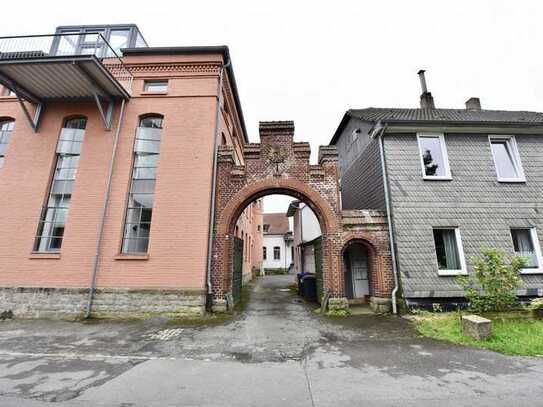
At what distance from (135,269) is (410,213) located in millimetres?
10620

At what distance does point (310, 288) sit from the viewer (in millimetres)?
11930

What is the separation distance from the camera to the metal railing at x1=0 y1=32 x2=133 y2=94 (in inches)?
376

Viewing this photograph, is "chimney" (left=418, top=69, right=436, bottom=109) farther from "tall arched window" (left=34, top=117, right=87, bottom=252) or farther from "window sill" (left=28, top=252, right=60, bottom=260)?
"window sill" (left=28, top=252, right=60, bottom=260)

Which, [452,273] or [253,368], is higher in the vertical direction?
[452,273]

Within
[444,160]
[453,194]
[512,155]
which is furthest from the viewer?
[512,155]

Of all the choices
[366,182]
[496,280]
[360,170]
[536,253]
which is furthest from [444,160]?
[496,280]

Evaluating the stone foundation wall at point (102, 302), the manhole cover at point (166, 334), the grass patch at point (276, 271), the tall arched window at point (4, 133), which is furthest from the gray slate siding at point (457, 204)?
the grass patch at point (276, 271)

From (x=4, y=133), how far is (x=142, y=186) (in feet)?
23.2

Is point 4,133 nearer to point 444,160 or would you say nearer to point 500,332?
point 444,160

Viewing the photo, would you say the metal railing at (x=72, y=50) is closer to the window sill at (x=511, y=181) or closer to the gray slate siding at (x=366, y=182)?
the gray slate siding at (x=366, y=182)

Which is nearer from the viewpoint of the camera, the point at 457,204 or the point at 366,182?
the point at 457,204

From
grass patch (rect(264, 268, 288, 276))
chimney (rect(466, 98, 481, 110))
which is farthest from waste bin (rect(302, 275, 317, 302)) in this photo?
grass patch (rect(264, 268, 288, 276))

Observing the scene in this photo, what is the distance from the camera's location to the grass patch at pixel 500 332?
545 centimetres

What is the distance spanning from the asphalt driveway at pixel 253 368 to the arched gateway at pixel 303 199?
1.91 meters
